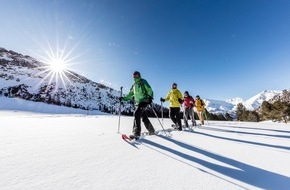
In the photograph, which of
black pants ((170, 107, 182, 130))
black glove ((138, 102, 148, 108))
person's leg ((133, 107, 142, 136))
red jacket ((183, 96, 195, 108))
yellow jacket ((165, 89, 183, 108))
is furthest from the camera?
red jacket ((183, 96, 195, 108))

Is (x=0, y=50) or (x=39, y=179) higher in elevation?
(x=0, y=50)

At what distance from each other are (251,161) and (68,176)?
352 centimetres

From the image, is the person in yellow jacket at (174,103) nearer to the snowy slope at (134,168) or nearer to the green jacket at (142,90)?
the green jacket at (142,90)

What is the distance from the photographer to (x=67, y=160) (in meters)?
3.93

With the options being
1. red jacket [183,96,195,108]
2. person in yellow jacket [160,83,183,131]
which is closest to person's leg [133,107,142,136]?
person in yellow jacket [160,83,183,131]

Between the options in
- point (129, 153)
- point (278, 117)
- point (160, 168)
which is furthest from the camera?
point (278, 117)

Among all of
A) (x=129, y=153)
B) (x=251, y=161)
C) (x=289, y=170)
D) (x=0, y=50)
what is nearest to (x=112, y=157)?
(x=129, y=153)

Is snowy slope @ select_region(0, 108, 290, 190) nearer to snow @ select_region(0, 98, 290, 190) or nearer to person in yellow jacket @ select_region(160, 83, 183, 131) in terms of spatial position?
snow @ select_region(0, 98, 290, 190)

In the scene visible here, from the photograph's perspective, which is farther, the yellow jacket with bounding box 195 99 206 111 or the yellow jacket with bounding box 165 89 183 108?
the yellow jacket with bounding box 195 99 206 111

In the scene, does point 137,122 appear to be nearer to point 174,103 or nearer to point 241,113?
Result: point 174,103

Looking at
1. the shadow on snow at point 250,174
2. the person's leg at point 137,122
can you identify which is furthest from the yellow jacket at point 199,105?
the shadow on snow at point 250,174

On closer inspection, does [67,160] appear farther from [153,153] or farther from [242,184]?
[242,184]

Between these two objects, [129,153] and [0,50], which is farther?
[0,50]

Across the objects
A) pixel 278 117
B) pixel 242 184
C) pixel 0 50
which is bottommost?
pixel 242 184
